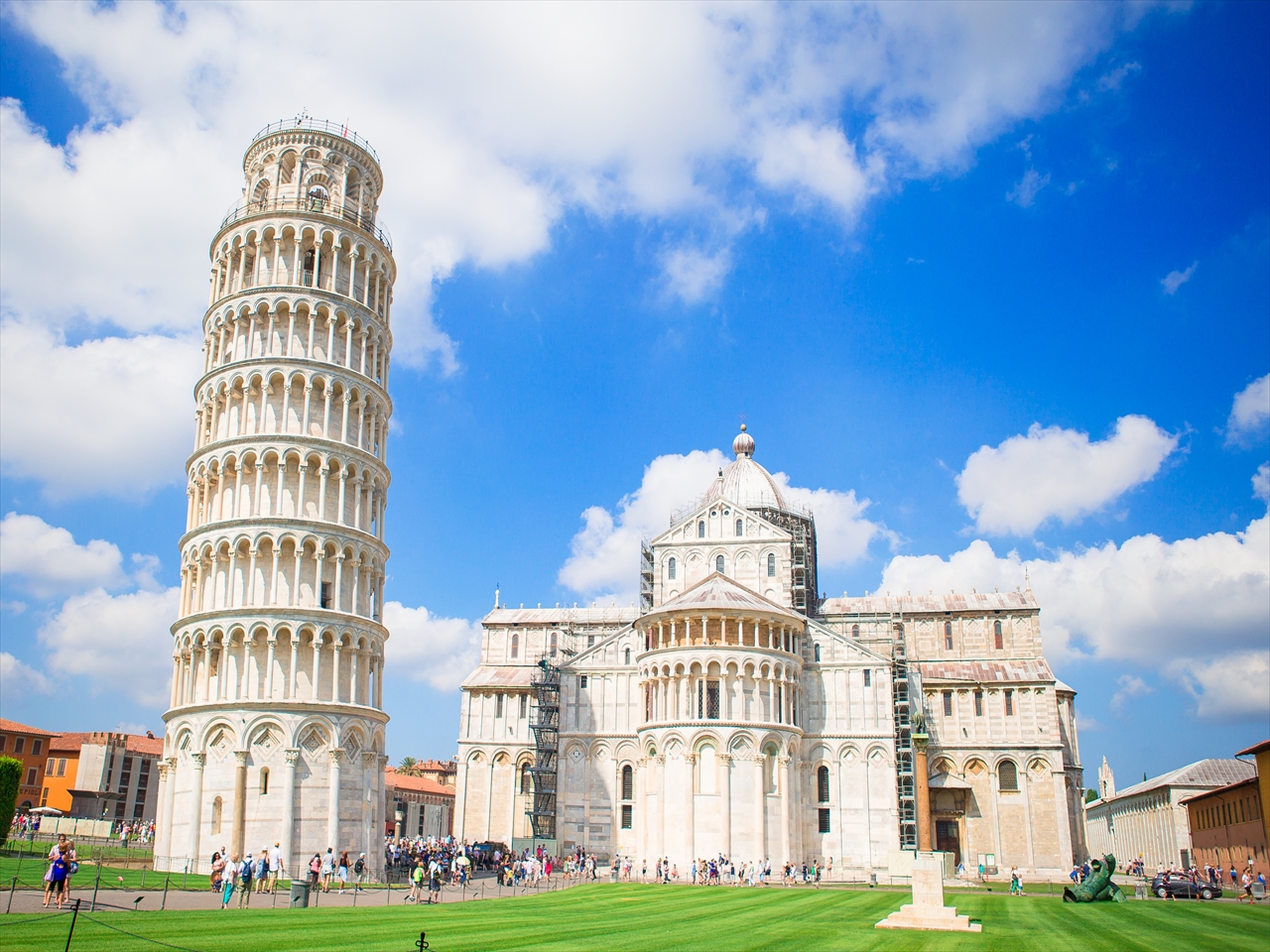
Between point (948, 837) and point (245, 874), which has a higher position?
point (245, 874)

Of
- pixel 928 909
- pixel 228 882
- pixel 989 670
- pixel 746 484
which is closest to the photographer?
pixel 928 909

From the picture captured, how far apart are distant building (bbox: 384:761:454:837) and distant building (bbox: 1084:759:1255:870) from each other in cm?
6192

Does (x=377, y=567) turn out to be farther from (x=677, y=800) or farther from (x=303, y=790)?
(x=677, y=800)

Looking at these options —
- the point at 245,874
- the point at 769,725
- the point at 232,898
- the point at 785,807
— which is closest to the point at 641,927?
the point at 245,874

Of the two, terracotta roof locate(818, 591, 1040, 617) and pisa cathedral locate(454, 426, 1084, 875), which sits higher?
terracotta roof locate(818, 591, 1040, 617)

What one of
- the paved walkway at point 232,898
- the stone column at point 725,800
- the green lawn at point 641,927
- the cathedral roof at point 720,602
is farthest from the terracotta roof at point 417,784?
the green lawn at point 641,927

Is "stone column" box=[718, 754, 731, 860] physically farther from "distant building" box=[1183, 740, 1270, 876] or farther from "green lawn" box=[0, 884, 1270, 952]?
"distant building" box=[1183, 740, 1270, 876]

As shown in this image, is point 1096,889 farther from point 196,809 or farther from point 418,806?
point 418,806

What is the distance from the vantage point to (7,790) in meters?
45.1

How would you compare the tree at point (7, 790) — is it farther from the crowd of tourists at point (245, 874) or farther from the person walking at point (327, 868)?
the person walking at point (327, 868)

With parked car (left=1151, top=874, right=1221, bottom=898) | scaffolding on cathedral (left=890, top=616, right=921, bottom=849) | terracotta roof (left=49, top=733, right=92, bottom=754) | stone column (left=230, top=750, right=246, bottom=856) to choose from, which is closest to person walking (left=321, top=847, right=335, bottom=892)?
stone column (left=230, top=750, right=246, bottom=856)

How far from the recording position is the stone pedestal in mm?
28453

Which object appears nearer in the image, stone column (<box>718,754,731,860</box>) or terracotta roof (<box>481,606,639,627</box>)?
stone column (<box>718,754,731,860</box>)

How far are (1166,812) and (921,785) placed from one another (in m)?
37.9
